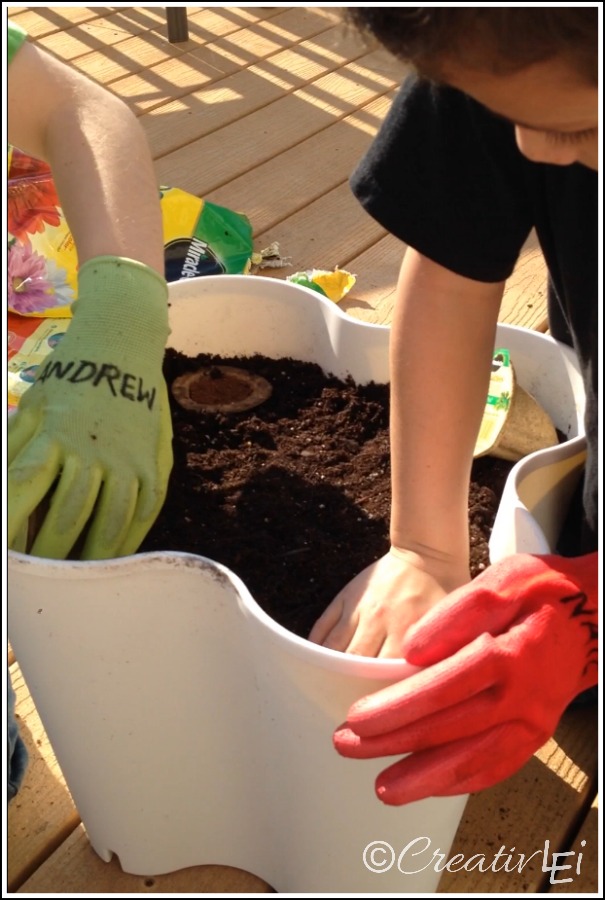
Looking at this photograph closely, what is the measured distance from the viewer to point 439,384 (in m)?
0.95

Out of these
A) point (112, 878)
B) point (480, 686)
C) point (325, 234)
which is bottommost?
point (112, 878)

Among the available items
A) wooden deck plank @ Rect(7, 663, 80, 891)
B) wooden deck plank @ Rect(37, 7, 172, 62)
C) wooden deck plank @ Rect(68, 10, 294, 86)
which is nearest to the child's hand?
wooden deck plank @ Rect(7, 663, 80, 891)

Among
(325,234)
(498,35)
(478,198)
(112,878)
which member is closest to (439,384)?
(478,198)

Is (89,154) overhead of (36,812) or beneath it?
overhead

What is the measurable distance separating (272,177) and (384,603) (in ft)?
4.65

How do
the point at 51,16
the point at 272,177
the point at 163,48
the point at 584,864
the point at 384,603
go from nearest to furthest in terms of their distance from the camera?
the point at 384,603 < the point at 584,864 < the point at 272,177 < the point at 163,48 < the point at 51,16

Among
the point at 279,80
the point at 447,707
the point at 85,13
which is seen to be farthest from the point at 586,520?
the point at 85,13

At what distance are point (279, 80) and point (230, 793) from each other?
1923mm

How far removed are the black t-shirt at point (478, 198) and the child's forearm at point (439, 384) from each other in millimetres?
28

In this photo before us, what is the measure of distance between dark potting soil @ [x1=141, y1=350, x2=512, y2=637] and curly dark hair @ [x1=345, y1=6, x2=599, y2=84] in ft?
1.59

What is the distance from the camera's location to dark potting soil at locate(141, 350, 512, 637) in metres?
0.94

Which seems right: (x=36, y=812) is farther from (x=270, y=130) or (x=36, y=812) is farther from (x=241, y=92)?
(x=241, y=92)

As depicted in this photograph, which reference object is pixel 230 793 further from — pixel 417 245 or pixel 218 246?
pixel 218 246

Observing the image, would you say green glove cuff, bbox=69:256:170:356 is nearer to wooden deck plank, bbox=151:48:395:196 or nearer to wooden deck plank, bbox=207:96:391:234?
wooden deck plank, bbox=207:96:391:234
